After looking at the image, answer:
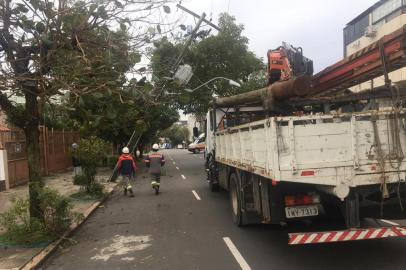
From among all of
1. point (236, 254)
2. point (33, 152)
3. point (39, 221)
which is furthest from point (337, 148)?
point (33, 152)

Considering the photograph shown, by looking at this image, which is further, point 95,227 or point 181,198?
point 181,198

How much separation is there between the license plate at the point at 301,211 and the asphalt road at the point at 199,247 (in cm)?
64


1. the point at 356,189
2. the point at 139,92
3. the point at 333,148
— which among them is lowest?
the point at 356,189

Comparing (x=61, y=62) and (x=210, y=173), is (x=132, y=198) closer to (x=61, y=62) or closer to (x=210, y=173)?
(x=210, y=173)

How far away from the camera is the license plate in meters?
6.90

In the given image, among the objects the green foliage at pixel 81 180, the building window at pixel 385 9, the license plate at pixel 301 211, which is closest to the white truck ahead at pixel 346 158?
the license plate at pixel 301 211

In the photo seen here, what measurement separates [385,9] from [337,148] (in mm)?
34780

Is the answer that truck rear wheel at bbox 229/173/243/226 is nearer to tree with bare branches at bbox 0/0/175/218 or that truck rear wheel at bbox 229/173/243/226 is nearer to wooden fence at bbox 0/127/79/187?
tree with bare branches at bbox 0/0/175/218

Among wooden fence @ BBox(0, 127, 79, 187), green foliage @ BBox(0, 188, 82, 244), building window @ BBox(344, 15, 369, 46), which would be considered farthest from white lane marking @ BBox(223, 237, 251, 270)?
building window @ BBox(344, 15, 369, 46)

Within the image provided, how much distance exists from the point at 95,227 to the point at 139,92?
172 inches

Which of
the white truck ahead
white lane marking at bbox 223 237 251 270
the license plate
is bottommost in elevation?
white lane marking at bbox 223 237 251 270

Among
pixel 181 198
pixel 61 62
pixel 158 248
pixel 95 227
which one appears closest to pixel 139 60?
pixel 61 62

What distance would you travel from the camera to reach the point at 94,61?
25.7 ft

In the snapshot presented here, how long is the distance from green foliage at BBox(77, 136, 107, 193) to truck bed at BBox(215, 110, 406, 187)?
9.87 meters
